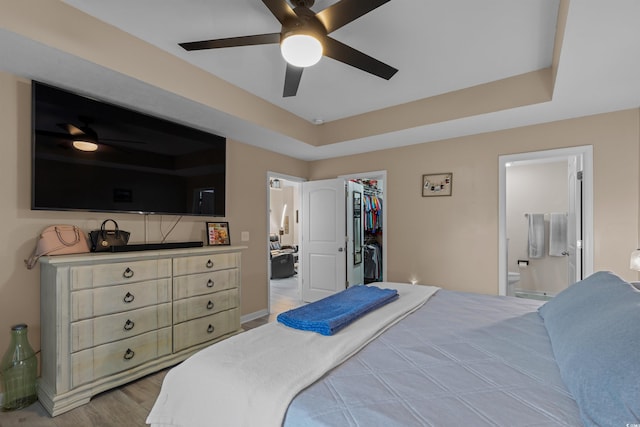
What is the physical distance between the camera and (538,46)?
2232mm

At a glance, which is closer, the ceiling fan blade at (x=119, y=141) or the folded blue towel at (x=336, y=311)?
the folded blue towel at (x=336, y=311)

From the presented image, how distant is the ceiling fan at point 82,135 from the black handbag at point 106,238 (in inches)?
24.7

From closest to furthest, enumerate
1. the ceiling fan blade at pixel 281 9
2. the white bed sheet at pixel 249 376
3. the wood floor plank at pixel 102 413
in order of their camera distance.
Result: the white bed sheet at pixel 249 376 < the ceiling fan blade at pixel 281 9 < the wood floor plank at pixel 102 413

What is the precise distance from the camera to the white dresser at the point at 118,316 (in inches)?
76.9

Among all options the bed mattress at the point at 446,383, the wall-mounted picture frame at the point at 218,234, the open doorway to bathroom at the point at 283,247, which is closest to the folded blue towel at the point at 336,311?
the bed mattress at the point at 446,383

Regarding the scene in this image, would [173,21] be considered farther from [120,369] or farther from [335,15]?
[120,369]

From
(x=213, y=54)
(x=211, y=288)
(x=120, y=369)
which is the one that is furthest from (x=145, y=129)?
(x=120, y=369)

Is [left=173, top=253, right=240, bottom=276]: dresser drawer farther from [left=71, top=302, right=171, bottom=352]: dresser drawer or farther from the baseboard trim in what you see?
the baseboard trim

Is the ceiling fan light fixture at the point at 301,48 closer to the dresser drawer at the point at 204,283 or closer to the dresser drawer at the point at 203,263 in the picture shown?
the dresser drawer at the point at 203,263

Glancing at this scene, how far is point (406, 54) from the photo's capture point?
7.73 feet

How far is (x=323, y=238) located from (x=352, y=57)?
306 cm

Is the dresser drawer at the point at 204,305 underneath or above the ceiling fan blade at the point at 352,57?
underneath

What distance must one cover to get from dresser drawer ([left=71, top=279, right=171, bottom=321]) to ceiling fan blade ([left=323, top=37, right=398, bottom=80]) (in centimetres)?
218

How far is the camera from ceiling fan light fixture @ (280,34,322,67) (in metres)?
1.63
